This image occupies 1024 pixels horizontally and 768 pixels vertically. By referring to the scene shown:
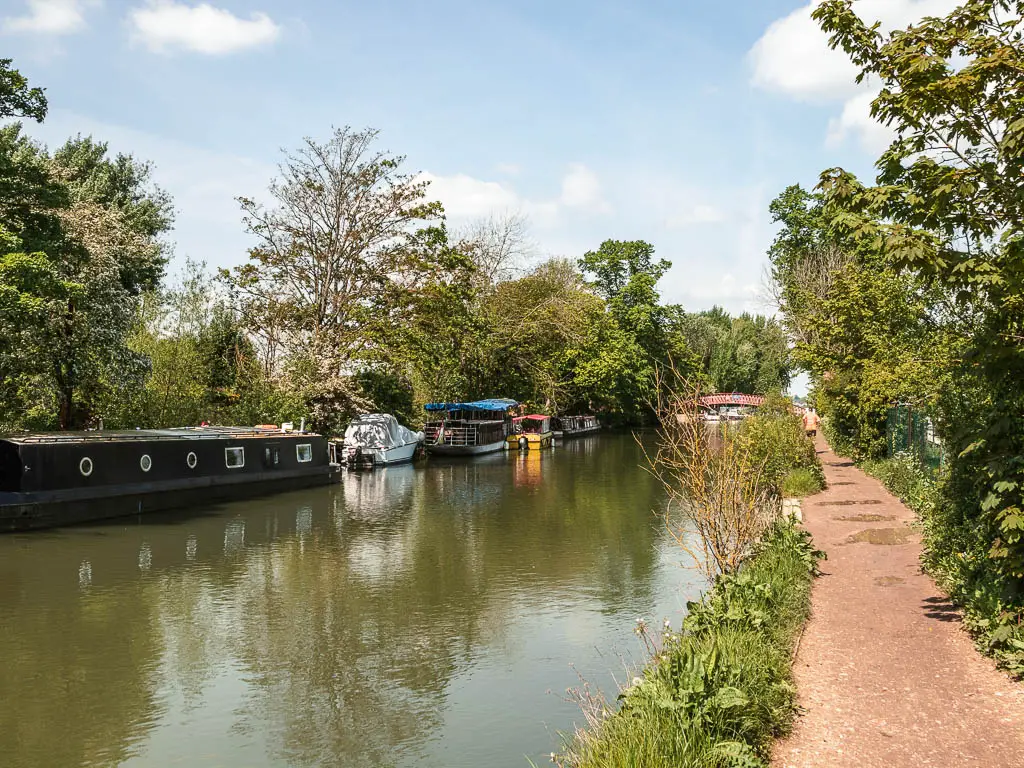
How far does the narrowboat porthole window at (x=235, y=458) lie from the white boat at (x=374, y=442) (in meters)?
10.1

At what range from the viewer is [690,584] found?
14.9 metres

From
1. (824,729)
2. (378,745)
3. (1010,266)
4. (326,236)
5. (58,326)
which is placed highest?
(326,236)

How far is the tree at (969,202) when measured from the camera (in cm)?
862

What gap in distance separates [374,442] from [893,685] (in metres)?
32.6

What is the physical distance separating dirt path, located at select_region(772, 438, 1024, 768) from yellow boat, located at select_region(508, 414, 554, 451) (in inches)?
1505

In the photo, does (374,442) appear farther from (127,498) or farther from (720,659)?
(720,659)

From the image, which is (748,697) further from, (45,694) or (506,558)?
(506,558)

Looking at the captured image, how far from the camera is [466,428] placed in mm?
46250

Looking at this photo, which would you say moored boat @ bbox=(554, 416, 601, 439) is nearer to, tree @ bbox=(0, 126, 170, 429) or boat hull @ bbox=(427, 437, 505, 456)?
boat hull @ bbox=(427, 437, 505, 456)

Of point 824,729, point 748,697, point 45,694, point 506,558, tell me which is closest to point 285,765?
point 45,694

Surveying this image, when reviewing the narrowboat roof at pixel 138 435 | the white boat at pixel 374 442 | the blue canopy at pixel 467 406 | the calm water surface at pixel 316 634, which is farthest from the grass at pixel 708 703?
the blue canopy at pixel 467 406

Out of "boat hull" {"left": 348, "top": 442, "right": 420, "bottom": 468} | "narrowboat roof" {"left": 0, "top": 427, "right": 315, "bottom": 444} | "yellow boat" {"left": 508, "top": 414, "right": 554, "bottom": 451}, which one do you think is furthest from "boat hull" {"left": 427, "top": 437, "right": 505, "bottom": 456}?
"narrowboat roof" {"left": 0, "top": 427, "right": 315, "bottom": 444}

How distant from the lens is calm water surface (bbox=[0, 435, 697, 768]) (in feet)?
28.2

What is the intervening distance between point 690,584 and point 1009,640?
7.06 meters
